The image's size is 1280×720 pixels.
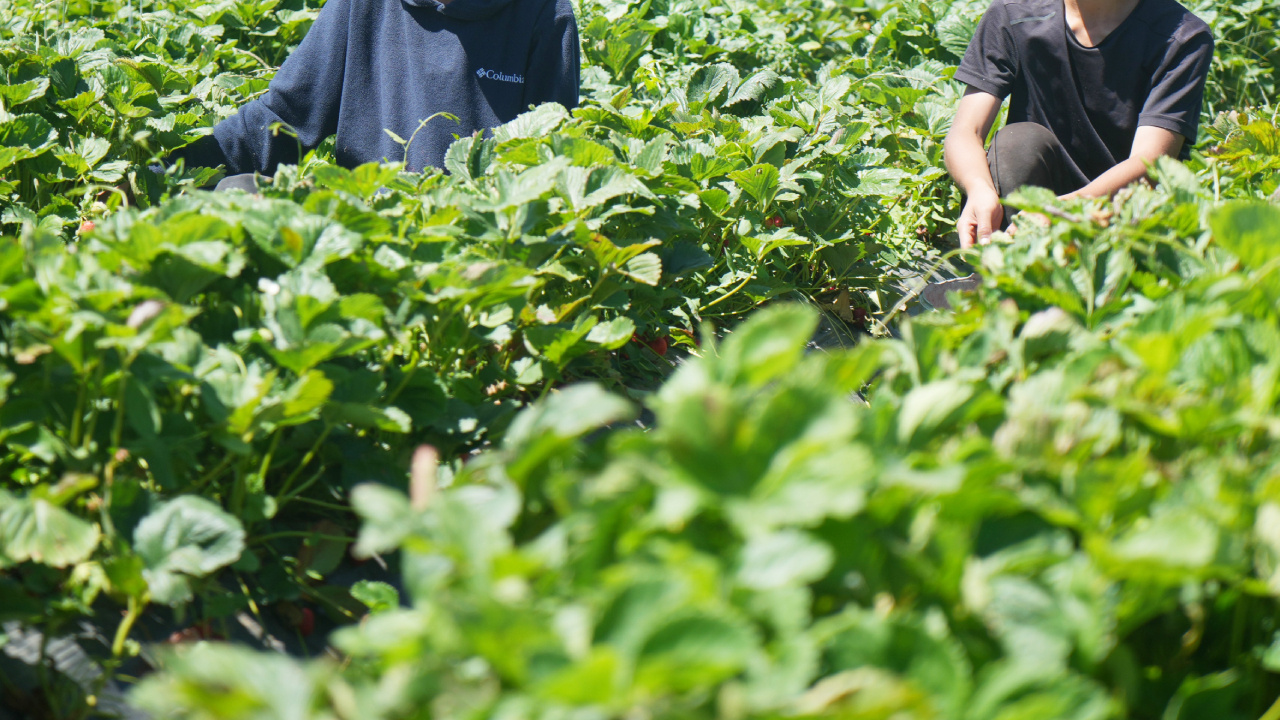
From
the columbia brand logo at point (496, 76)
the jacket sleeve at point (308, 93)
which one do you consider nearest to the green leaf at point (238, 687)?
the jacket sleeve at point (308, 93)

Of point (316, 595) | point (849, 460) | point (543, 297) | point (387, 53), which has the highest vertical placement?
point (849, 460)

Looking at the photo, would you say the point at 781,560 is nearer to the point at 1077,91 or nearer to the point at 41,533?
the point at 41,533

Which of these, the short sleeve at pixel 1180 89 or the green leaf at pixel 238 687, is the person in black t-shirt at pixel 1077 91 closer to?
the short sleeve at pixel 1180 89

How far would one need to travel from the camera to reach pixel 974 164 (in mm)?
3004

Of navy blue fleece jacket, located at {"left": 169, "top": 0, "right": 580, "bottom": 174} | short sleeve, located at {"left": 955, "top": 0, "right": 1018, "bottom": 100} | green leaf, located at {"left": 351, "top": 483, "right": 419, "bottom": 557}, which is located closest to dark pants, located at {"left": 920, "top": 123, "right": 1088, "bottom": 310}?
short sleeve, located at {"left": 955, "top": 0, "right": 1018, "bottom": 100}

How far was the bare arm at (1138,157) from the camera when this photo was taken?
291 centimetres

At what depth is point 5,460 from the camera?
4.60 feet

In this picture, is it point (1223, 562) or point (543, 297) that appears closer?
point (1223, 562)

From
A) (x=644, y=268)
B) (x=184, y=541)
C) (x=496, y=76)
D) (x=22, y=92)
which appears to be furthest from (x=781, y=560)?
(x=496, y=76)

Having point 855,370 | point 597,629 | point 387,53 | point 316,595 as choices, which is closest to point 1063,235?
point 855,370

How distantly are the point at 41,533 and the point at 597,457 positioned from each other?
0.64 meters

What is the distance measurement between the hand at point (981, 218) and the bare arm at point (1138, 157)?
306mm

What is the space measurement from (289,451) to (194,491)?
0.50 feet

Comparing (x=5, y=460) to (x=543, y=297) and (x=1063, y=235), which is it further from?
(x=1063, y=235)
